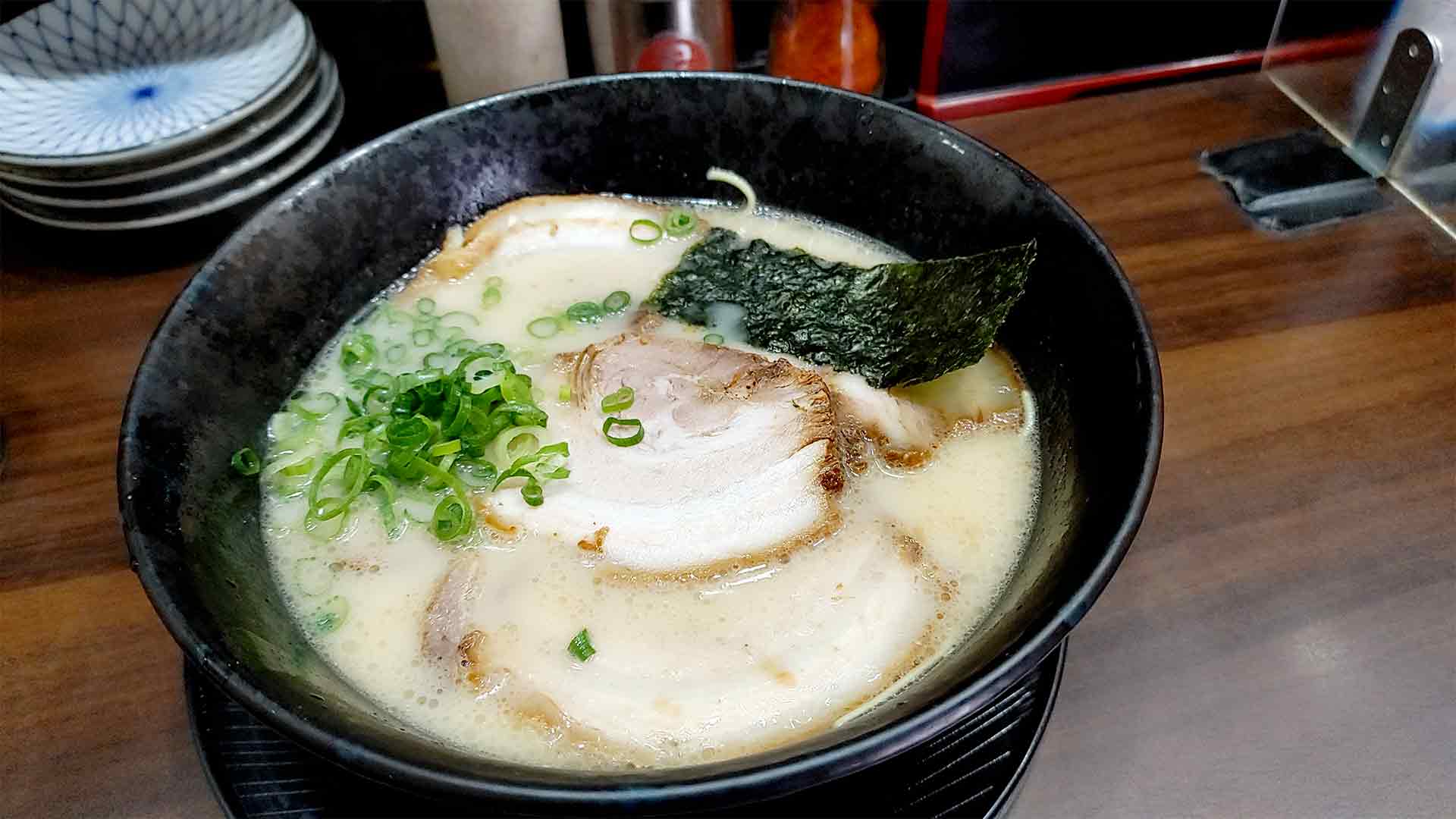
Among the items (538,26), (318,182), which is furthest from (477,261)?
(538,26)

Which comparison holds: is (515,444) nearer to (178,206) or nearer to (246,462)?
(246,462)

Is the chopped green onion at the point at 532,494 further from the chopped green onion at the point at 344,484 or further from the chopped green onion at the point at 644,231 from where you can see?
the chopped green onion at the point at 644,231

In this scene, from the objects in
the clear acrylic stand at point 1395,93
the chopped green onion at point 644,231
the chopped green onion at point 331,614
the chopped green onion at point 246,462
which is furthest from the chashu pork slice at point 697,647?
the clear acrylic stand at point 1395,93

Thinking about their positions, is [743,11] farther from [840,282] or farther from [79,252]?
[79,252]

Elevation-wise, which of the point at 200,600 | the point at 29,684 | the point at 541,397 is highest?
the point at 200,600

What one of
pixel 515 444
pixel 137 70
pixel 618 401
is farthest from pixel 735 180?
pixel 137 70
